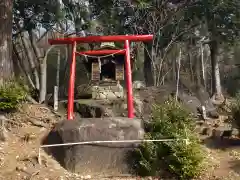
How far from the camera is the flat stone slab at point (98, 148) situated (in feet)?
25.6

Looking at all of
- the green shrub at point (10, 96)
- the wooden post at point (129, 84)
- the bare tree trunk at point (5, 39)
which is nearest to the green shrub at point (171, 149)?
the wooden post at point (129, 84)

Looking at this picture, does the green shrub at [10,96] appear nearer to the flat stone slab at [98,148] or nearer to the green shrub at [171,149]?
the flat stone slab at [98,148]

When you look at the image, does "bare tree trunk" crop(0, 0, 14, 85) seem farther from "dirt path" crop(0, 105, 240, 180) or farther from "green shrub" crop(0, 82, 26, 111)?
"dirt path" crop(0, 105, 240, 180)

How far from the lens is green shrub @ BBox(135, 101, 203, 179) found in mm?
7219

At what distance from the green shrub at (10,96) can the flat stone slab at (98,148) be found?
1.78 metres

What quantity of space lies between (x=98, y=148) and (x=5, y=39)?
4906 mm

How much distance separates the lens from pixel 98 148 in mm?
7922

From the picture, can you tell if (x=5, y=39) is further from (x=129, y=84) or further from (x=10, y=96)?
(x=129, y=84)

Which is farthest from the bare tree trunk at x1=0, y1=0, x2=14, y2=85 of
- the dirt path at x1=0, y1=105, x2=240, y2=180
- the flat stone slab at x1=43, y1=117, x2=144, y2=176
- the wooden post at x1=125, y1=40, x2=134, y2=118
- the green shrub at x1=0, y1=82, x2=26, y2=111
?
the wooden post at x1=125, y1=40, x2=134, y2=118

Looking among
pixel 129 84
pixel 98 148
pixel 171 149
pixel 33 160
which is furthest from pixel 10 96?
pixel 171 149

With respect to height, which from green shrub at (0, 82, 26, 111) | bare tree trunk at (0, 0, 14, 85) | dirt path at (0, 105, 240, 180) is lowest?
dirt path at (0, 105, 240, 180)

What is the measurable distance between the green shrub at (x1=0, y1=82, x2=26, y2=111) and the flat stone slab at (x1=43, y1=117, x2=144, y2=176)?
70.1 inches

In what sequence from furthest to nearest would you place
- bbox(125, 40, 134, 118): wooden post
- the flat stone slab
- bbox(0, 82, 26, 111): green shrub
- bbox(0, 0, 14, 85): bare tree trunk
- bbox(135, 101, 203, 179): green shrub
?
bbox(0, 0, 14, 85): bare tree trunk, bbox(125, 40, 134, 118): wooden post, bbox(0, 82, 26, 111): green shrub, the flat stone slab, bbox(135, 101, 203, 179): green shrub

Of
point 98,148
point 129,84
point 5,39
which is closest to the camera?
point 98,148
